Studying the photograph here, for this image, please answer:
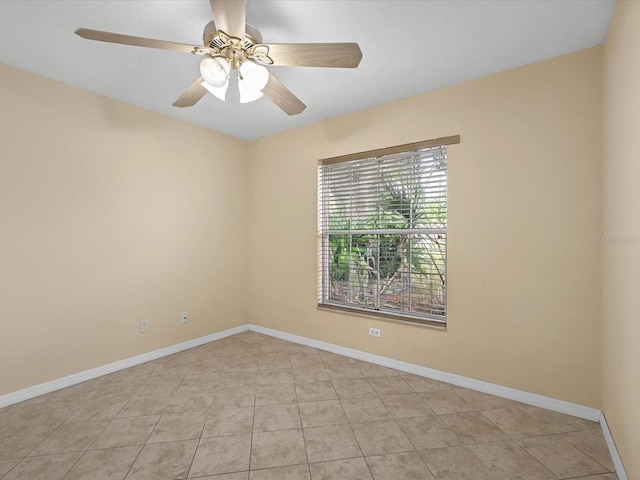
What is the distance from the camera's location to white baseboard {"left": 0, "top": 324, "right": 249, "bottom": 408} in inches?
92.7

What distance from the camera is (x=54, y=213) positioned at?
255 cm

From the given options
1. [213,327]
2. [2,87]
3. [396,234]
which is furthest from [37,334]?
[396,234]

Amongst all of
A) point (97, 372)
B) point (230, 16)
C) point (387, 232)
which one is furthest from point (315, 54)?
point (97, 372)

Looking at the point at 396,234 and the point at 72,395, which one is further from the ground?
the point at 396,234

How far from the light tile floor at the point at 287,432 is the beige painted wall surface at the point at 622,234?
349mm

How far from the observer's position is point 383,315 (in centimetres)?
306

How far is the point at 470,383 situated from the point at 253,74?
111 inches

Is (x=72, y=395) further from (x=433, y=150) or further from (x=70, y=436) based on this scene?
(x=433, y=150)

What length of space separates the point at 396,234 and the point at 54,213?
302 centimetres

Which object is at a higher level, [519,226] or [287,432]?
[519,226]

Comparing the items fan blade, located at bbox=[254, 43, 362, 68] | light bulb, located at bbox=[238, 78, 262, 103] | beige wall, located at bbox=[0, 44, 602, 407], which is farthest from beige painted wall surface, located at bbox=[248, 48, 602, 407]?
light bulb, located at bbox=[238, 78, 262, 103]

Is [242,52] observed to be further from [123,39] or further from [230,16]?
[123,39]

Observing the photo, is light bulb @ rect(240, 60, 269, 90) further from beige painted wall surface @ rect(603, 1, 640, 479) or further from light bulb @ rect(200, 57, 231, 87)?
beige painted wall surface @ rect(603, 1, 640, 479)

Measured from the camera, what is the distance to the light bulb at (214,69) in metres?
1.60
